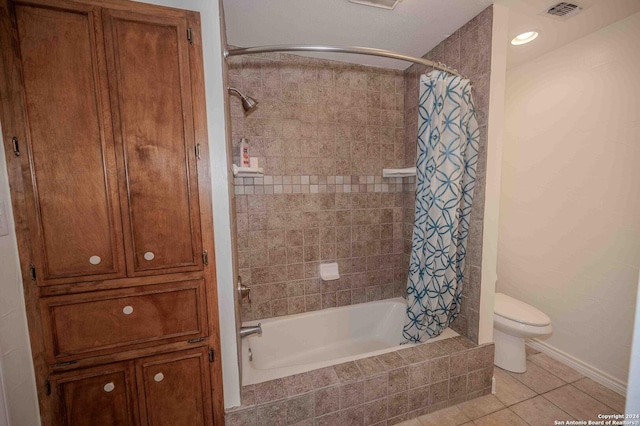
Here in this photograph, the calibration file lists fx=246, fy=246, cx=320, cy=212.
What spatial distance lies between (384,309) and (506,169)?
1.80 metres

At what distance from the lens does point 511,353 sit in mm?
1917

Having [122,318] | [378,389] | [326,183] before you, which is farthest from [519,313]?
[122,318]

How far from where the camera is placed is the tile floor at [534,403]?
1.51m

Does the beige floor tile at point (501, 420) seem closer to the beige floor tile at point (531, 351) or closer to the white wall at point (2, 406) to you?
the beige floor tile at point (531, 351)

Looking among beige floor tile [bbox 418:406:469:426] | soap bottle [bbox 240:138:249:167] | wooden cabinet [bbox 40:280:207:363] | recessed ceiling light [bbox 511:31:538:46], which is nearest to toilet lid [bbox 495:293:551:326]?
beige floor tile [bbox 418:406:469:426]

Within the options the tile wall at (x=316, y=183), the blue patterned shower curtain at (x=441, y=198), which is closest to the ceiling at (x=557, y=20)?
the blue patterned shower curtain at (x=441, y=198)

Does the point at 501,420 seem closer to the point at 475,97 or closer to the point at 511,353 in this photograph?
the point at 511,353

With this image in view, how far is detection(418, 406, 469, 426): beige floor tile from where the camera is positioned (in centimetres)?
150

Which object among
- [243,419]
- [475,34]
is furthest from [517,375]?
[475,34]

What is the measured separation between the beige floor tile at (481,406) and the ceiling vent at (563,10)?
2.50 meters

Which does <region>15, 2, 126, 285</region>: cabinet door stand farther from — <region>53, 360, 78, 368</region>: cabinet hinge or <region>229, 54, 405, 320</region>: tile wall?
<region>229, 54, 405, 320</region>: tile wall

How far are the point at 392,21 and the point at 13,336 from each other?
2.44 meters

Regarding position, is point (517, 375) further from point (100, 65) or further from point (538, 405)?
point (100, 65)

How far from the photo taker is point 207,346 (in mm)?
1156
